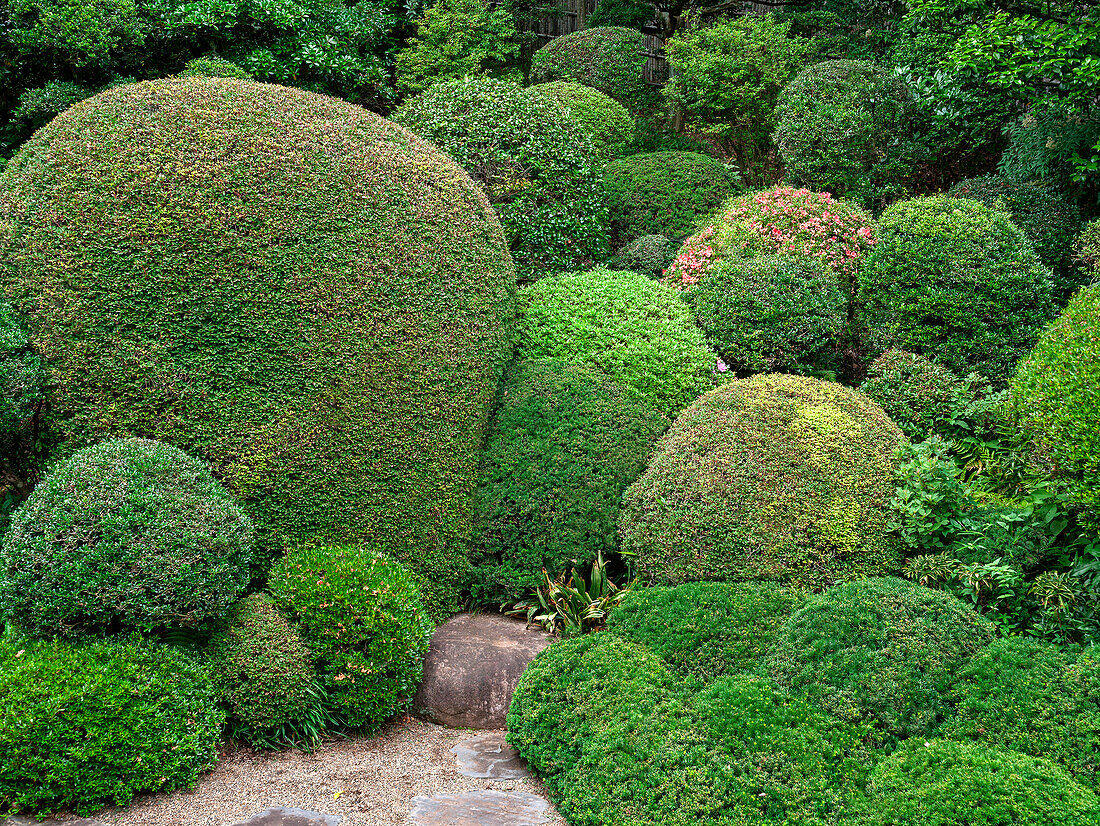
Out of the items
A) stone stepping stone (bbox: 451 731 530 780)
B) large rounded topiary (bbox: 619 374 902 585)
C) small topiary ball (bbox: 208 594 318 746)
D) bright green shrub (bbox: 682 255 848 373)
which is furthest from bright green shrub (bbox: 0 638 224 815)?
bright green shrub (bbox: 682 255 848 373)

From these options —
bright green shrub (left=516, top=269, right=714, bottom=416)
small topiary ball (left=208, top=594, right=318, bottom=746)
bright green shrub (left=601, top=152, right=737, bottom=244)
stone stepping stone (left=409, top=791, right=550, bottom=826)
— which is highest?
bright green shrub (left=601, top=152, right=737, bottom=244)

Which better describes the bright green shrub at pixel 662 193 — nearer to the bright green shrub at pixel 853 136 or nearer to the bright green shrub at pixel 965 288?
the bright green shrub at pixel 853 136

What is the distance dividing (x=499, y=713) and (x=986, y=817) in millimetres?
2879

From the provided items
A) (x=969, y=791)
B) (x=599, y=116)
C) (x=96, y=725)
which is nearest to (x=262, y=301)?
(x=96, y=725)

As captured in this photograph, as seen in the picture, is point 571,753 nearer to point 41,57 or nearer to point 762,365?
point 762,365

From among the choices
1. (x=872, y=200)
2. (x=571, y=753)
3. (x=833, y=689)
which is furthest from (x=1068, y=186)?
(x=571, y=753)

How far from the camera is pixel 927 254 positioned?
689 centimetres

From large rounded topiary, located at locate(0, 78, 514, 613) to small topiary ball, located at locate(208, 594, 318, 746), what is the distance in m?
0.69

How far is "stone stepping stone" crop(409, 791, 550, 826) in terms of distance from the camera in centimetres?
415

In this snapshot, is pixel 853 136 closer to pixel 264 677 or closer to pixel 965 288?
pixel 965 288

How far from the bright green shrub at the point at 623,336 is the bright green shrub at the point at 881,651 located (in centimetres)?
255

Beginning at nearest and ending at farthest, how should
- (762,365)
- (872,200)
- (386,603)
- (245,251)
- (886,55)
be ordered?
(386,603)
(245,251)
(762,365)
(872,200)
(886,55)

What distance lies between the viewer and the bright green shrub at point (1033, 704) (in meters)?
3.82

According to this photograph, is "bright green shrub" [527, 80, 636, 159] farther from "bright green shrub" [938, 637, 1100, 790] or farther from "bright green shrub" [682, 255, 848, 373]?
"bright green shrub" [938, 637, 1100, 790]
